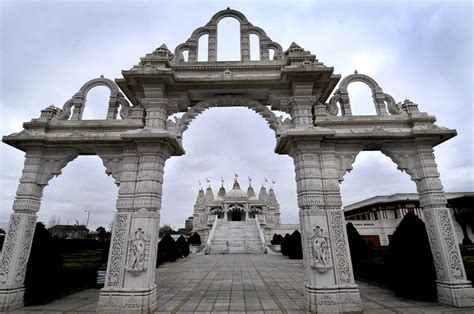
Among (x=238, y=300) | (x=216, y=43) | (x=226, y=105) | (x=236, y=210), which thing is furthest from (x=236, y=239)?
(x=216, y=43)

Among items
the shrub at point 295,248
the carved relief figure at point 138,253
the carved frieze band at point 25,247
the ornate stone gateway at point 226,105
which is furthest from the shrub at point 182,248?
the carved relief figure at point 138,253

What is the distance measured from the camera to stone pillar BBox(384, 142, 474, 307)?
6723mm

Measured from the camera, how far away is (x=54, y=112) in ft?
27.1

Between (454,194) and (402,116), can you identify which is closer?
(402,116)

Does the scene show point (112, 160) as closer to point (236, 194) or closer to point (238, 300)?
point (238, 300)

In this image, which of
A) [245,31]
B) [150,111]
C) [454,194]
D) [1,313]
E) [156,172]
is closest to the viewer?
[1,313]

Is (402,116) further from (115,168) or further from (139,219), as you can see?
(115,168)

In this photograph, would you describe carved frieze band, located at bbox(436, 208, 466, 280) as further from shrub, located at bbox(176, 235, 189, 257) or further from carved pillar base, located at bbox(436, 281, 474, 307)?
shrub, located at bbox(176, 235, 189, 257)

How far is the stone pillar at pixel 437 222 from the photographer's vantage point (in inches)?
265

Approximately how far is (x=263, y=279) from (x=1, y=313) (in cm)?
880

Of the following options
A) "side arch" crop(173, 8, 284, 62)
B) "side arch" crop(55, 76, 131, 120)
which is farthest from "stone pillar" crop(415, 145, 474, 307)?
"side arch" crop(55, 76, 131, 120)

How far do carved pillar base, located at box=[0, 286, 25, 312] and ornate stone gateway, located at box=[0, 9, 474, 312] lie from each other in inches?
1.0

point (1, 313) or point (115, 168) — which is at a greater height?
point (115, 168)

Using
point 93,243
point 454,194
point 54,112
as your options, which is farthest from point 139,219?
point 454,194
